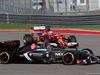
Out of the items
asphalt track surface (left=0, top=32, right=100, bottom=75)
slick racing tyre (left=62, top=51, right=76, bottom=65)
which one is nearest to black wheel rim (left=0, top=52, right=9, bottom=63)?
asphalt track surface (left=0, top=32, right=100, bottom=75)

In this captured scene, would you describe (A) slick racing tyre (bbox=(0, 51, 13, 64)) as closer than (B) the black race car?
No

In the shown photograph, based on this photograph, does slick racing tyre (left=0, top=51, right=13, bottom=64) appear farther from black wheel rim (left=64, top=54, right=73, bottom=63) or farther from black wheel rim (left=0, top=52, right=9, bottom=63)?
black wheel rim (left=64, top=54, right=73, bottom=63)

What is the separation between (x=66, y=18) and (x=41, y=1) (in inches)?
123

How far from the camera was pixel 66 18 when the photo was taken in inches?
1018

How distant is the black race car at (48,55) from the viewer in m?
9.78

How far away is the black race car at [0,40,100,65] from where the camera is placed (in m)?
9.78

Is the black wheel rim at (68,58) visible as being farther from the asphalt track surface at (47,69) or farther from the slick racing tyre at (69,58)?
the asphalt track surface at (47,69)

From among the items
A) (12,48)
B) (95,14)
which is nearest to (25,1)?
(95,14)

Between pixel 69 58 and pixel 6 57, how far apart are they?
2.28 m

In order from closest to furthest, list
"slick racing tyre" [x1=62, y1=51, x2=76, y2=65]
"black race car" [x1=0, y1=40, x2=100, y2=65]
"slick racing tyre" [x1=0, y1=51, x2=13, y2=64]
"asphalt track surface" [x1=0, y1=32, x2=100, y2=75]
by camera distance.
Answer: "asphalt track surface" [x1=0, y1=32, x2=100, y2=75]
"slick racing tyre" [x1=62, y1=51, x2=76, y2=65]
"black race car" [x1=0, y1=40, x2=100, y2=65]
"slick racing tyre" [x1=0, y1=51, x2=13, y2=64]

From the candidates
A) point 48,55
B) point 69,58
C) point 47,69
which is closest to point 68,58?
point 69,58

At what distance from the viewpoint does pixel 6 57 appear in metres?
10.3

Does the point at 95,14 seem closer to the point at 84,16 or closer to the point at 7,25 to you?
the point at 84,16

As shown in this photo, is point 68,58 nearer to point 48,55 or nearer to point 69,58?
point 69,58
